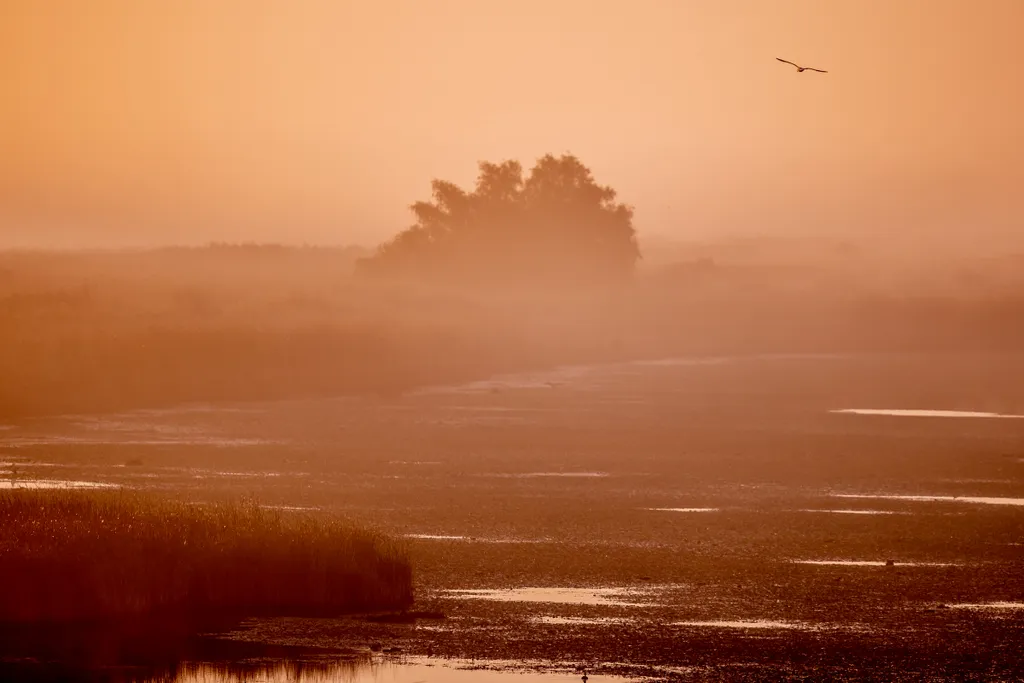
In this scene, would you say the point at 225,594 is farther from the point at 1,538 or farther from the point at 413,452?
the point at 413,452

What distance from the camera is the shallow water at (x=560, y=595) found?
68.9 feet

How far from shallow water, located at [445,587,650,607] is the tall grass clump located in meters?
0.96

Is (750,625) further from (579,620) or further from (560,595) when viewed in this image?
(560,595)

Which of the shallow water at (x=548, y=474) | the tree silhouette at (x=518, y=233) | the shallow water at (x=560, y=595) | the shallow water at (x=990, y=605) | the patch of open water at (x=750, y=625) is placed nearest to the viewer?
the patch of open water at (x=750, y=625)

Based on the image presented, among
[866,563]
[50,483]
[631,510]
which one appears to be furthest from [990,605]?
[50,483]

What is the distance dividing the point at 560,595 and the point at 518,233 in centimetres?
10608

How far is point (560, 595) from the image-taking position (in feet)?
70.5

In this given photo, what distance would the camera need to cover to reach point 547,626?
19391mm

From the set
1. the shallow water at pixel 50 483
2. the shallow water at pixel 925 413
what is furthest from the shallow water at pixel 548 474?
the shallow water at pixel 925 413

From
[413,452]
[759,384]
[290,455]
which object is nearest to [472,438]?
[413,452]

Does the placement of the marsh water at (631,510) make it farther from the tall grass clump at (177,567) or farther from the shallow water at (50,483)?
the tall grass clump at (177,567)

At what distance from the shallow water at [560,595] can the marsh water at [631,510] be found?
0.07 metres

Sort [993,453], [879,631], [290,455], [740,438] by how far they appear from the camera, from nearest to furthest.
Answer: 1. [879,631]
2. [290,455]
3. [993,453]
4. [740,438]

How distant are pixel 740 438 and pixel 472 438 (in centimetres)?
796
